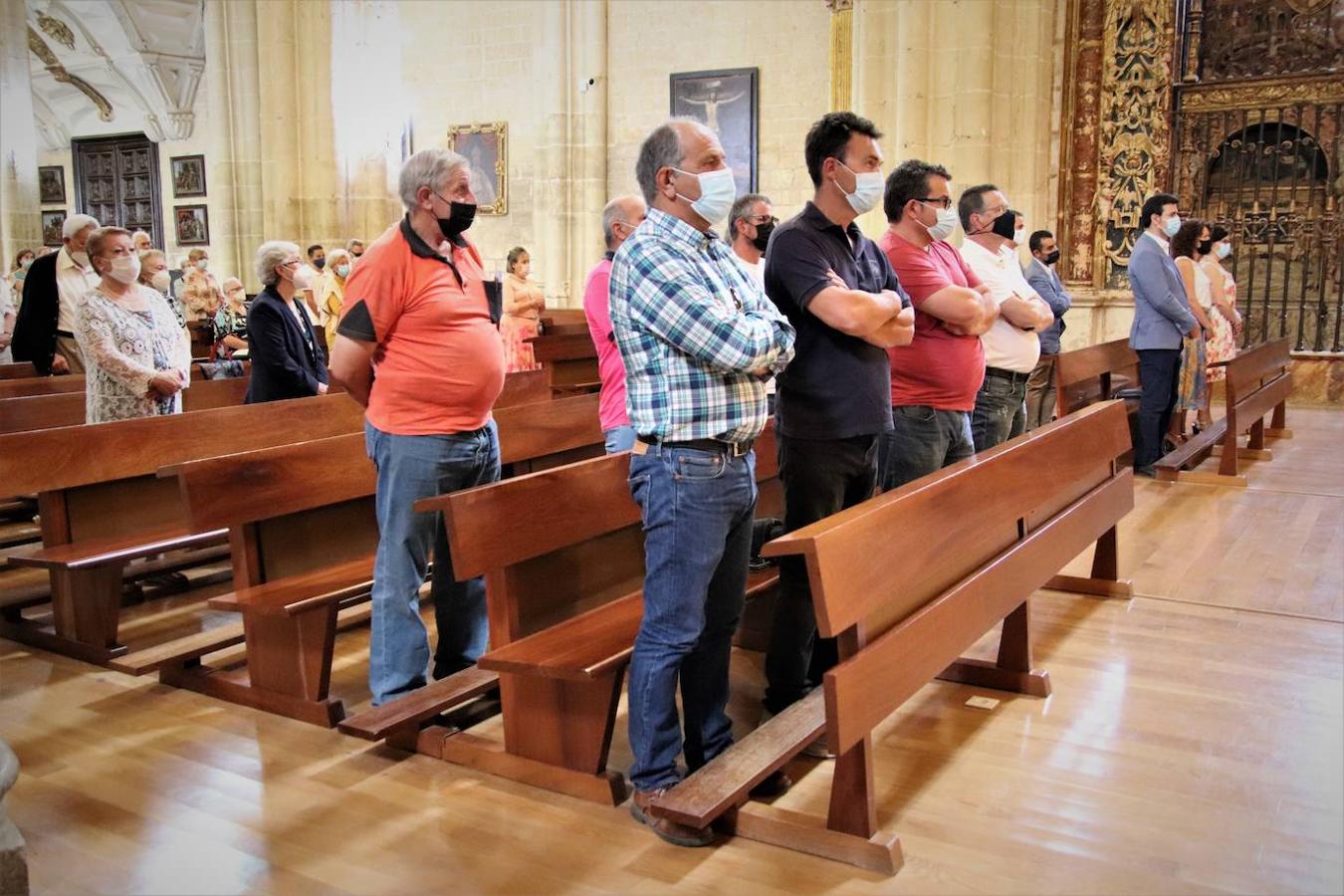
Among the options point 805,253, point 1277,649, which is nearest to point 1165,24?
point 1277,649

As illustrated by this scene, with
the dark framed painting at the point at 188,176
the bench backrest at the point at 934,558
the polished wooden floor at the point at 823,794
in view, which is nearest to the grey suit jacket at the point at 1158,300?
the polished wooden floor at the point at 823,794

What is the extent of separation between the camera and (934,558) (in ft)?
9.43

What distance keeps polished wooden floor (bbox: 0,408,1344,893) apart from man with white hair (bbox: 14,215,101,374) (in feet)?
11.0

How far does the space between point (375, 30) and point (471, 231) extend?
8.95 ft

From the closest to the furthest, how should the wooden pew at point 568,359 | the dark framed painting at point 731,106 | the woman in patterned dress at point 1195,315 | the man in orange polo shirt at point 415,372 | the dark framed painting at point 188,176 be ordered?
1. the man in orange polo shirt at point 415,372
2. the woman in patterned dress at point 1195,315
3. the wooden pew at point 568,359
4. the dark framed painting at point 731,106
5. the dark framed painting at point 188,176

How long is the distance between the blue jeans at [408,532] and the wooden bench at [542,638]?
0.13 meters

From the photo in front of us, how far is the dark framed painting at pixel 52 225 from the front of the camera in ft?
58.0

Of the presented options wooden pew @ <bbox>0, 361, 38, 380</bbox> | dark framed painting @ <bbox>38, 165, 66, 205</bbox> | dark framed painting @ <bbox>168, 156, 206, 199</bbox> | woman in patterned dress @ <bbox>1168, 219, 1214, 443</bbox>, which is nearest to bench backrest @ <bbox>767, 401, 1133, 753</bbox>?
woman in patterned dress @ <bbox>1168, 219, 1214, 443</bbox>

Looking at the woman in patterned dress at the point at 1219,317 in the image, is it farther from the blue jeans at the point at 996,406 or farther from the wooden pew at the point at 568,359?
the wooden pew at the point at 568,359

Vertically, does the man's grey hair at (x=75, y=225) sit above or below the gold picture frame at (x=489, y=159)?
below

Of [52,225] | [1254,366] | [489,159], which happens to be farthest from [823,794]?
[52,225]

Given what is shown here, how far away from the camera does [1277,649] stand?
157 inches

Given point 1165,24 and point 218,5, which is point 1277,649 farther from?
point 218,5

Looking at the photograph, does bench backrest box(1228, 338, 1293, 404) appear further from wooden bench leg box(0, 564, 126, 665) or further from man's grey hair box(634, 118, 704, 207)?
wooden bench leg box(0, 564, 126, 665)
